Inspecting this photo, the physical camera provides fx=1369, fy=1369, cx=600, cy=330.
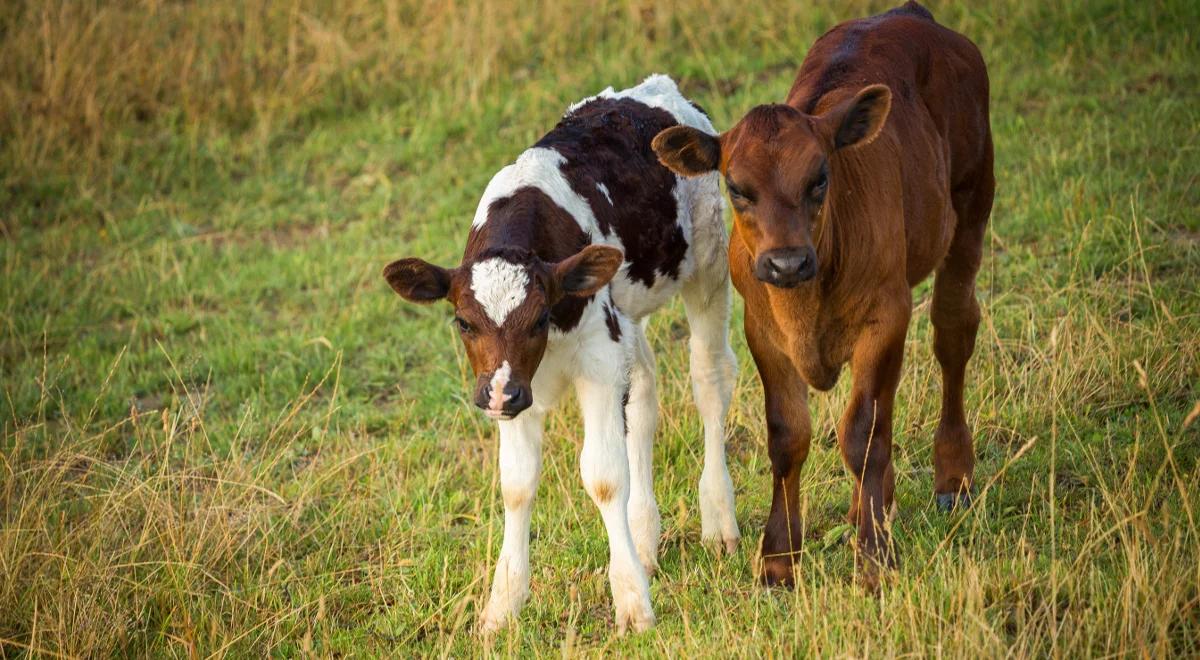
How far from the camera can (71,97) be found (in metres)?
12.4

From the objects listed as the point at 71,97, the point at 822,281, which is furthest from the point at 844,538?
the point at 71,97

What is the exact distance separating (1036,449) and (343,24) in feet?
29.8

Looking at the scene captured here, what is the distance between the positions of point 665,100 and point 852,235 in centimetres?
158

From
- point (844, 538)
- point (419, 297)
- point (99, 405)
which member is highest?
point (419, 297)

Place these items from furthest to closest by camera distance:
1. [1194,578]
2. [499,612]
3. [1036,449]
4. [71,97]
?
1. [71,97]
2. [1036,449]
3. [499,612]
4. [1194,578]

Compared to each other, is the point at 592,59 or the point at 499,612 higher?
the point at 592,59

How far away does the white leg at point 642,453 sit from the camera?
6297mm

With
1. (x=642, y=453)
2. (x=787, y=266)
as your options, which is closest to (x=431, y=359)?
(x=642, y=453)

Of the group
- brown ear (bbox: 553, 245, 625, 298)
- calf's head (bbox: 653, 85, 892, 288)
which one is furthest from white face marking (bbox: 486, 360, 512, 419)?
calf's head (bbox: 653, 85, 892, 288)

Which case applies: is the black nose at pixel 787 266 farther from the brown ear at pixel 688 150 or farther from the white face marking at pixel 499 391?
the white face marking at pixel 499 391

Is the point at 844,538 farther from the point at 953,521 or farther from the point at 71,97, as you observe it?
the point at 71,97

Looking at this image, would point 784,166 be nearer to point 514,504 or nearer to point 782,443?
point 782,443

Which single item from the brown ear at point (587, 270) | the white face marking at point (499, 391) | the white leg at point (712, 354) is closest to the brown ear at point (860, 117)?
the brown ear at point (587, 270)

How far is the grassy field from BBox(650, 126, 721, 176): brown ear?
5.63ft
